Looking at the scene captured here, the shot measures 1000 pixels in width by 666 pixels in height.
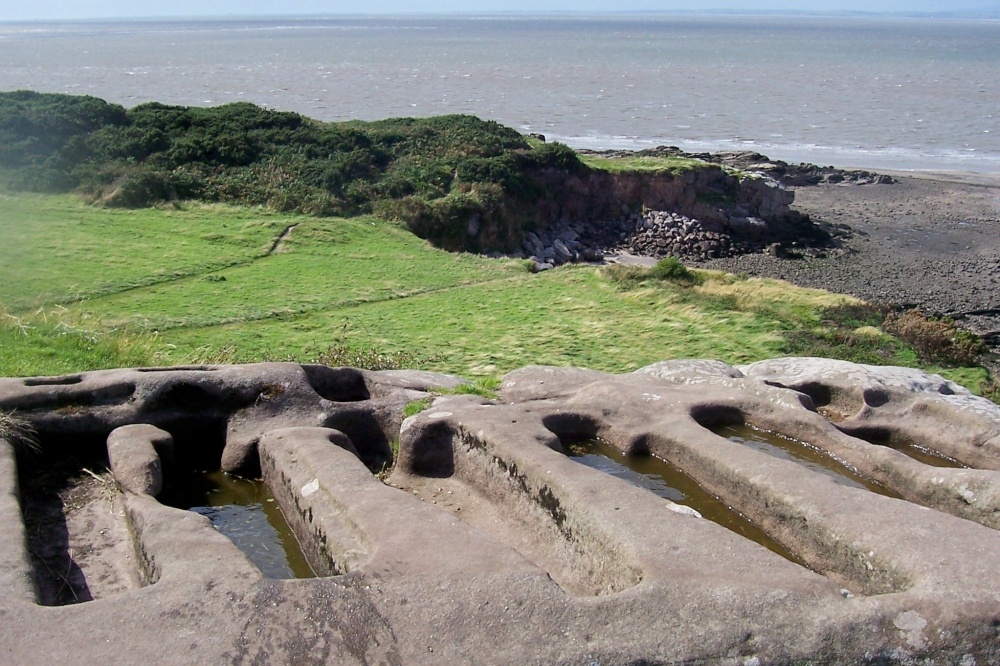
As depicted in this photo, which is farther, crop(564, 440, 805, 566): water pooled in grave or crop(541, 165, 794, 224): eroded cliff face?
crop(541, 165, 794, 224): eroded cliff face

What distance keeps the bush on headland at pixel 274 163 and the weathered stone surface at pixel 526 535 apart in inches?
1057

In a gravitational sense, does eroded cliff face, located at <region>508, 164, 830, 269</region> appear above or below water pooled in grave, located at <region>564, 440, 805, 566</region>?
below

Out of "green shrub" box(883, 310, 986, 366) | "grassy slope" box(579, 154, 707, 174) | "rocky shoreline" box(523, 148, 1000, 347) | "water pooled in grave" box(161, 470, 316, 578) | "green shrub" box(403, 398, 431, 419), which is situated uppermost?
"green shrub" box(403, 398, 431, 419)

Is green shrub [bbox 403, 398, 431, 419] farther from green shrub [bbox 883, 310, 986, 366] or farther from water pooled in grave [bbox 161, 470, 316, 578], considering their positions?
green shrub [bbox 883, 310, 986, 366]

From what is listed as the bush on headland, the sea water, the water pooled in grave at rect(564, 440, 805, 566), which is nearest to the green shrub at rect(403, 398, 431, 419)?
the water pooled in grave at rect(564, 440, 805, 566)

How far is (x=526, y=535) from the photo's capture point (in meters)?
8.28

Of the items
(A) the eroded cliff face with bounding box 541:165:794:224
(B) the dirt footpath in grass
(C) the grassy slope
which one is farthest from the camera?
(C) the grassy slope

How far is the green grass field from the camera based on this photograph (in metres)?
19.3

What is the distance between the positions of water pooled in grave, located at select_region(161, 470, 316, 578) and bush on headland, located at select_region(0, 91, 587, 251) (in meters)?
27.4

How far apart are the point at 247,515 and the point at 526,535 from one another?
2732 millimetres

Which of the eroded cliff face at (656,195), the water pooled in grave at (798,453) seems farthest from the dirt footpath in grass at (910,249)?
the water pooled in grave at (798,453)

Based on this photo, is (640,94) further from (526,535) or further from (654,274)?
Result: (526,535)

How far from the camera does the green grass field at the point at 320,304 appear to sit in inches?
760

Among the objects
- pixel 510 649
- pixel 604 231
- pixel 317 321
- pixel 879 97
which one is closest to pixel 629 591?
pixel 510 649
